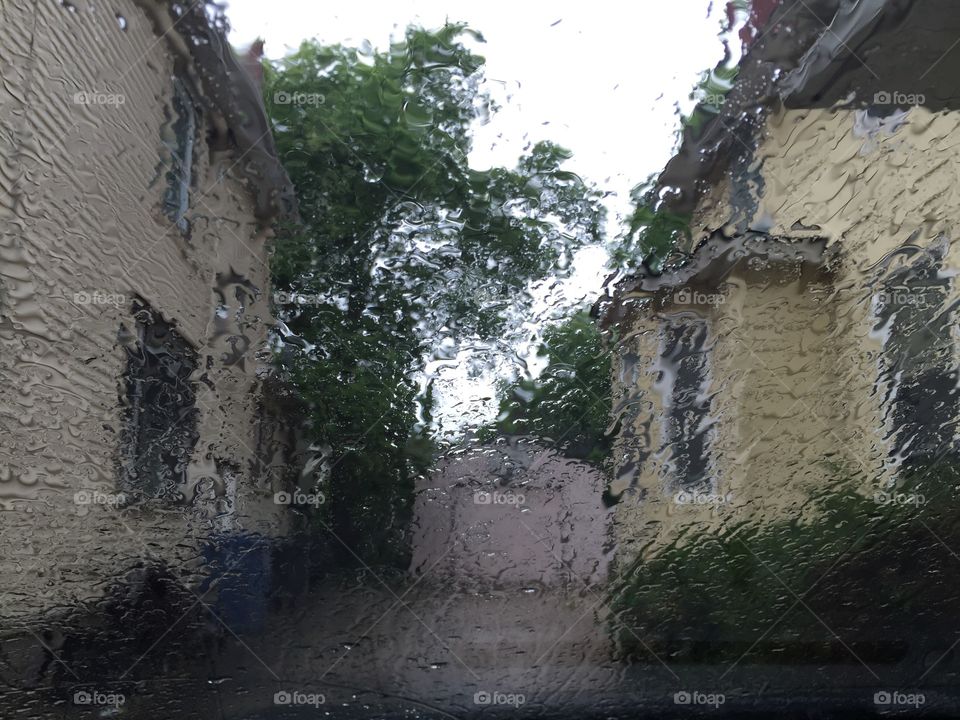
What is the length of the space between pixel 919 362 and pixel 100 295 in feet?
4.84

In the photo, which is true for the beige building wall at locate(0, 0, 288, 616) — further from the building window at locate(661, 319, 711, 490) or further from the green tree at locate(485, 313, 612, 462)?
the building window at locate(661, 319, 711, 490)

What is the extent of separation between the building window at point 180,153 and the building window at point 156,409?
18 centimetres

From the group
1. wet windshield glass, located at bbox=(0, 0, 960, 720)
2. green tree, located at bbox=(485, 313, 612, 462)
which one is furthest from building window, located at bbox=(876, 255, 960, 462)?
green tree, located at bbox=(485, 313, 612, 462)

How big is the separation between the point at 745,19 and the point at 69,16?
1188mm

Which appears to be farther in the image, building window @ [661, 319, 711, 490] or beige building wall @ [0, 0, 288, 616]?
building window @ [661, 319, 711, 490]

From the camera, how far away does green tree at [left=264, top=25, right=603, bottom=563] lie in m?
1.01

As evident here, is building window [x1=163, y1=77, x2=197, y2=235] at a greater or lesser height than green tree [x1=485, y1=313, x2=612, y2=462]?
greater

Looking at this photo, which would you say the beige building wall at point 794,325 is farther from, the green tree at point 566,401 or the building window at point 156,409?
the building window at point 156,409

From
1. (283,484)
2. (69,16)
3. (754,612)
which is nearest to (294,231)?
(283,484)

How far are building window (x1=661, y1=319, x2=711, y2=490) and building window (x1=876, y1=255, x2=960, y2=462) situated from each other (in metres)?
0.34

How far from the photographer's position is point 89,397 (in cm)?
99

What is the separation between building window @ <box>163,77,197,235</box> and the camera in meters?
1.02

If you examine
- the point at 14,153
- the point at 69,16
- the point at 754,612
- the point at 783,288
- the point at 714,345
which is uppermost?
the point at 69,16

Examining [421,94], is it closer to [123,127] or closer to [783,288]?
[123,127]
